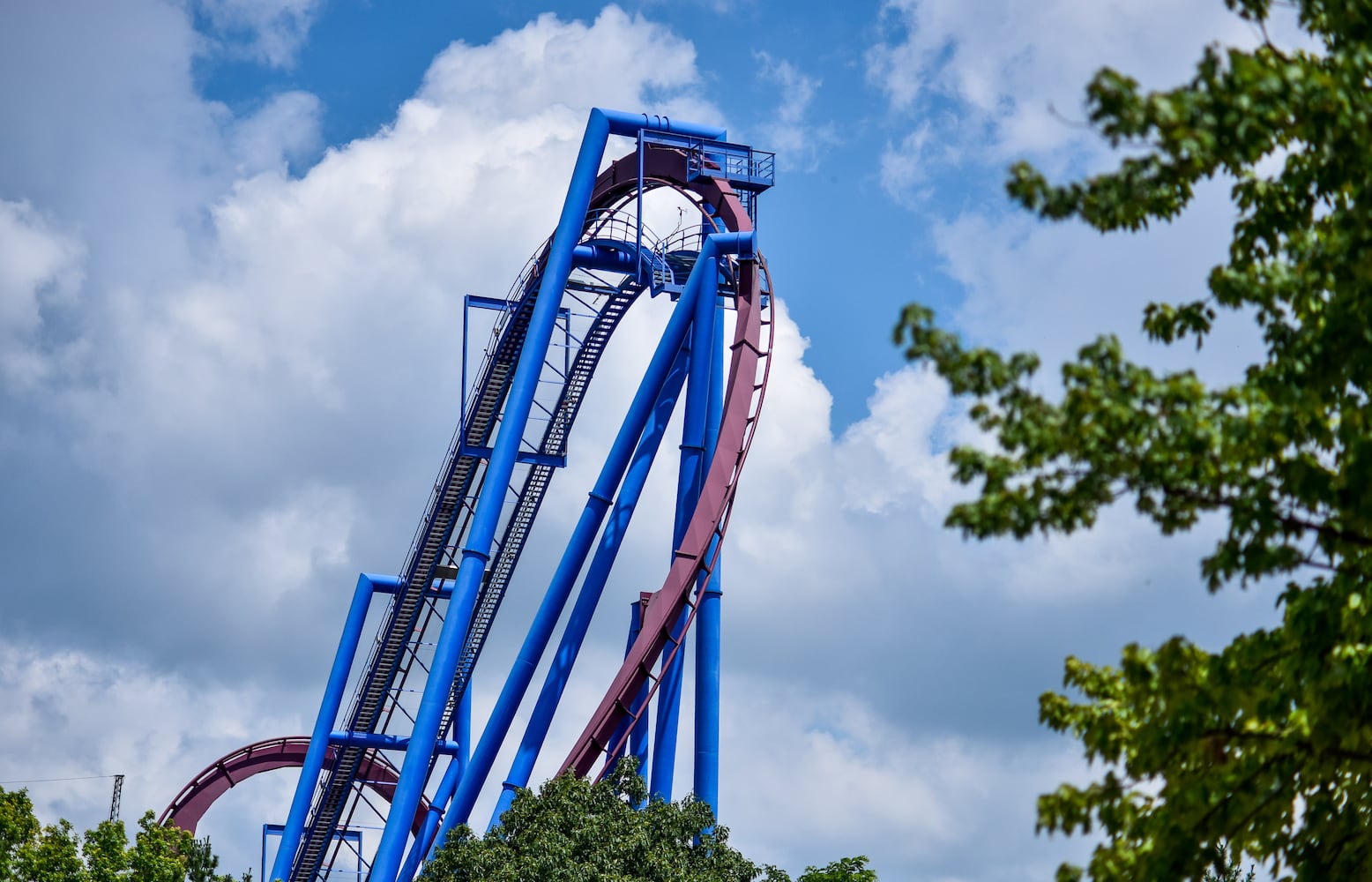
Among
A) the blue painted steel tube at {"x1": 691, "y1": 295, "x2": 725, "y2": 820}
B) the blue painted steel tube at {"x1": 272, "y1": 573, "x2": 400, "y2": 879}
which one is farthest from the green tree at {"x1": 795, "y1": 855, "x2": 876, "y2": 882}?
the blue painted steel tube at {"x1": 272, "y1": 573, "x2": 400, "y2": 879}

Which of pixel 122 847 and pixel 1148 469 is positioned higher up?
pixel 122 847

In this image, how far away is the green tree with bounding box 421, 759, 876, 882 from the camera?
852 inches

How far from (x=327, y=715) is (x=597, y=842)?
50.8 ft

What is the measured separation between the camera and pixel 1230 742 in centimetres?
816

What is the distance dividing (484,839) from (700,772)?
3293mm

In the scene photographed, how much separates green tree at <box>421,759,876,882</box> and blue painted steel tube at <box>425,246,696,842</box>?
3.22m

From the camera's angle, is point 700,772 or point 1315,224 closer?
point 1315,224

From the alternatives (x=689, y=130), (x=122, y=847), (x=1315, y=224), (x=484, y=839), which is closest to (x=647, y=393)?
(x=689, y=130)

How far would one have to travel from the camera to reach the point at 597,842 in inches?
872

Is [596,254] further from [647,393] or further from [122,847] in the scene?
[122,847]

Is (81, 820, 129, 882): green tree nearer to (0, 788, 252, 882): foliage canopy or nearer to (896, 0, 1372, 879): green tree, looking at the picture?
(0, 788, 252, 882): foliage canopy

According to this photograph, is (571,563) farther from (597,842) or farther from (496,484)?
(597,842)

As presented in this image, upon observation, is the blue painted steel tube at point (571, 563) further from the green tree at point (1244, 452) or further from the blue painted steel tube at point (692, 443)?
the green tree at point (1244, 452)

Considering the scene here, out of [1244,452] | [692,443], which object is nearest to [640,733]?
[692,443]
